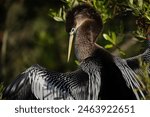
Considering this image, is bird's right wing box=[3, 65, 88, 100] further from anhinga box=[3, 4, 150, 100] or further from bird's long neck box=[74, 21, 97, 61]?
bird's long neck box=[74, 21, 97, 61]

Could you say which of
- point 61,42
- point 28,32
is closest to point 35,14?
point 28,32

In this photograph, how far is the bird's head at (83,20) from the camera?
4594mm

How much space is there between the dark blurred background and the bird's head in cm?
371

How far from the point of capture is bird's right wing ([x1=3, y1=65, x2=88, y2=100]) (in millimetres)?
4258

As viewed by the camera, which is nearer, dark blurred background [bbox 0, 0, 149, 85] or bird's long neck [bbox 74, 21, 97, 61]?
bird's long neck [bbox 74, 21, 97, 61]

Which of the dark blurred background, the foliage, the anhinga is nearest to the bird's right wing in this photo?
the anhinga

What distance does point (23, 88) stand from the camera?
4.35 m

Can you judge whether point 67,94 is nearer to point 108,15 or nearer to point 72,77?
point 72,77

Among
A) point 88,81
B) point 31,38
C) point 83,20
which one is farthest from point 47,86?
point 31,38

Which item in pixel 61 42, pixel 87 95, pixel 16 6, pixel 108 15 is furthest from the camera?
pixel 16 6

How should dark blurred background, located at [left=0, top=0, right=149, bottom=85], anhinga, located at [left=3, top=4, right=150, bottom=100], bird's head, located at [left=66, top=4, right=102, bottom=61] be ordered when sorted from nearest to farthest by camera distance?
1. anhinga, located at [left=3, top=4, right=150, bottom=100]
2. bird's head, located at [left=66, top=4, right=102, bottom=61]
3. dark blurred background, located at [left=0, top=0, right=149, bottom=85]

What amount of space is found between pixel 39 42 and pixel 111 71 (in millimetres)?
4535

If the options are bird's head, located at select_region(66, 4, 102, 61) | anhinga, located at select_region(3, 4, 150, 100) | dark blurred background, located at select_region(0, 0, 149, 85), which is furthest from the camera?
dark blurred background, located at select_region(0, 0, 149, 85)

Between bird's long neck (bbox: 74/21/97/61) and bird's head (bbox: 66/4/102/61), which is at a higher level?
bird's head (bbox: 66/4/102/61)
